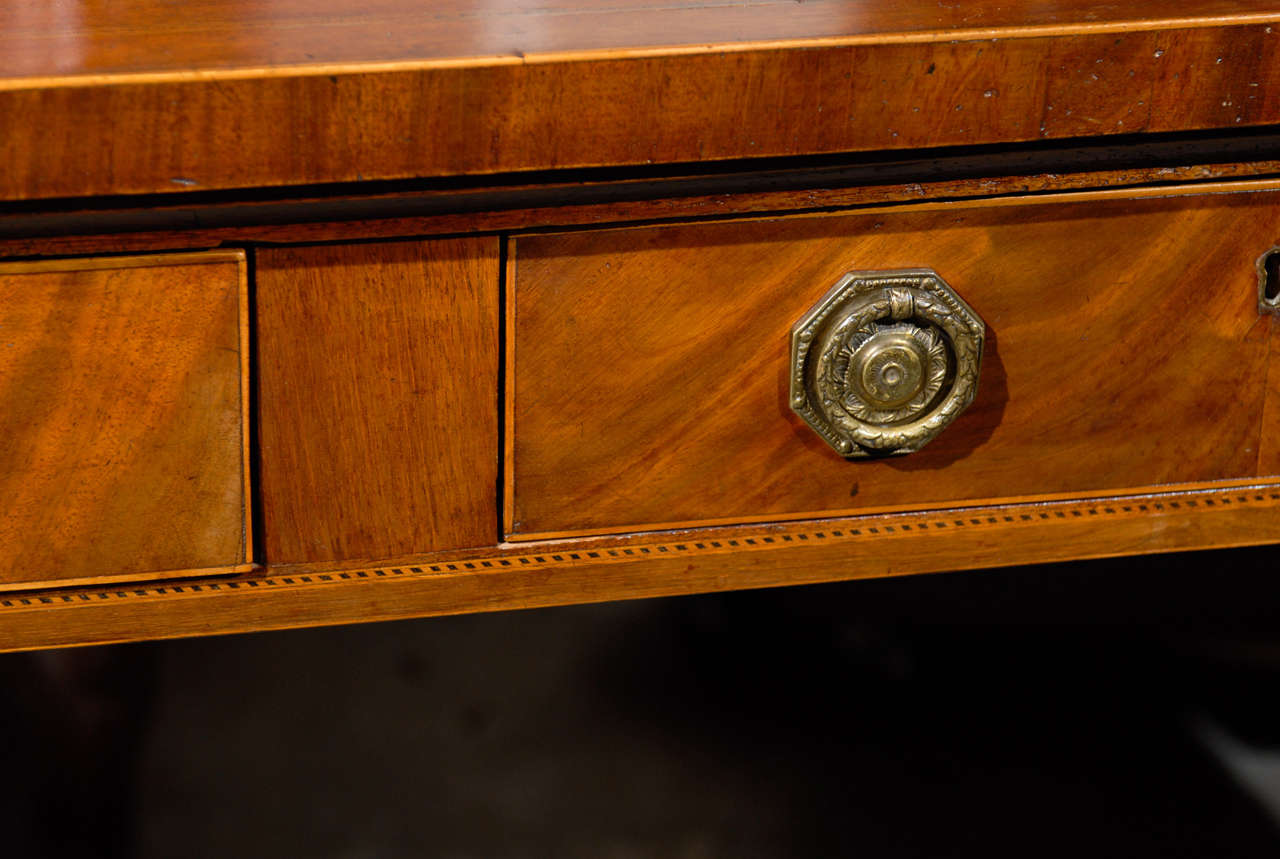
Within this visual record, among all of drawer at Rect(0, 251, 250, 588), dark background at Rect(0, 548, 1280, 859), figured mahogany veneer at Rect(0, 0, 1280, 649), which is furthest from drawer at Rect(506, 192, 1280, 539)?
dark background at Rect(0, 548, 1280, 859)

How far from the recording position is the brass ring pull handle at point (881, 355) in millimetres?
737

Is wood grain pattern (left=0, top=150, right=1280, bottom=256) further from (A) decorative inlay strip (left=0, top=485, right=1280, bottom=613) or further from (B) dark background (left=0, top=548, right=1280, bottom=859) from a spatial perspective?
(B) dark background (left=0, top=548, right=1280, bottom=859)

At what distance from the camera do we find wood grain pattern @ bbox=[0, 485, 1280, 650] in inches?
29.0

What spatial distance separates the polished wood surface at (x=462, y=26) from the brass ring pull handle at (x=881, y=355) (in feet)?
0.42

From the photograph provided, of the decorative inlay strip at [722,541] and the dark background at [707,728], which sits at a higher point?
the dark background at [707,728]

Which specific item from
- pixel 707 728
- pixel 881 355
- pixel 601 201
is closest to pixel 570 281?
pixel 601 201

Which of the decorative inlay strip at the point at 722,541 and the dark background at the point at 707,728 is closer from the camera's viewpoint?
the decorative inlay strip at the point at 722,541

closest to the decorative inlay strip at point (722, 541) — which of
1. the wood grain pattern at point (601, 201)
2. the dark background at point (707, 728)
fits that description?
the wood grain pattern at point (601, 201)

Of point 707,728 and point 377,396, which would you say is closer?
point 377,396

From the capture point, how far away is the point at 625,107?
676 mm

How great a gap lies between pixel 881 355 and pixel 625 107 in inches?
7.2

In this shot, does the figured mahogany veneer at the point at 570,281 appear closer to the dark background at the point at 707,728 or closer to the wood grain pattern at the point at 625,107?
the wood grain pattern at the point at 625,107

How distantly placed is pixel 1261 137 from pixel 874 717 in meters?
0.80

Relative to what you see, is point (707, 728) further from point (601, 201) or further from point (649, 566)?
point (601, 201)
